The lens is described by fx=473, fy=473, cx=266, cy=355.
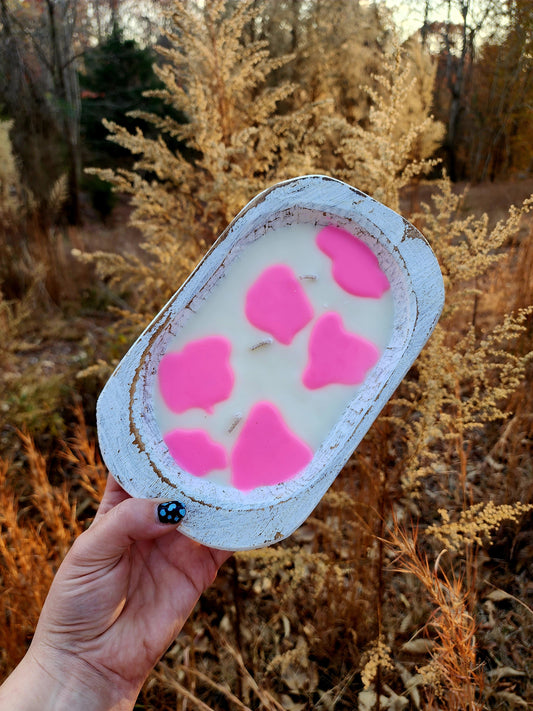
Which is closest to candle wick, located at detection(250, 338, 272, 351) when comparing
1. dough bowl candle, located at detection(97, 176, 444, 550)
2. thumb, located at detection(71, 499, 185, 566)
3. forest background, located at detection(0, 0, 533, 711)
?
dough bowl candle, located at detection(97, 176, 444, 550)

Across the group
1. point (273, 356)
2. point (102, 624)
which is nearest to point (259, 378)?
point (273, 356)

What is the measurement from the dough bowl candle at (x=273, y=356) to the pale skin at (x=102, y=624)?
134 mm

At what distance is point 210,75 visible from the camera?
1914 millimetres

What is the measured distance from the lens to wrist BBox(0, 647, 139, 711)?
929mm

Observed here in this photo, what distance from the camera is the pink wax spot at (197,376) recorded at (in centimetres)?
101

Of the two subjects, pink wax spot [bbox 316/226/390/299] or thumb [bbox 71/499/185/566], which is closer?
thumb [bbox 71/499/185/566]

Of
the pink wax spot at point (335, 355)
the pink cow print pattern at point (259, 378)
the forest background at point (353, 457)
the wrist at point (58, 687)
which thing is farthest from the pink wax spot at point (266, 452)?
the wrist at point (58, 687)

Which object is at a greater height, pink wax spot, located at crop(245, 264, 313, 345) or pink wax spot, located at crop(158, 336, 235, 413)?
pink wax spot, located at crop(245, 264, 313, 345)

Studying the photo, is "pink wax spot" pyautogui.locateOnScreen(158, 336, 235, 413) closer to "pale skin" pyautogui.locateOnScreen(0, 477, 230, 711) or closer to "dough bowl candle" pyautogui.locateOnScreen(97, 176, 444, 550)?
"dough bowl candle" pyautogui.locateOnScreen(97, 176, 444, 550)

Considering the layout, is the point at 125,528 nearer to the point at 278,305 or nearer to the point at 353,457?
the point at 278,305

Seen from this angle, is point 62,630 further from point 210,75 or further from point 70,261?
point 70,261

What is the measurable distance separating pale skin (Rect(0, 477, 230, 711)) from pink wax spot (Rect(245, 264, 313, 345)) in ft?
1.43

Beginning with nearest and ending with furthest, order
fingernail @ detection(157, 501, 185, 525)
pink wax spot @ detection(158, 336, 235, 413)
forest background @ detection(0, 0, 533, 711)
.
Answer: fingernail @ detection(157, 501, 185, 525) < pink wax spot @ detection(158, 336, 235, 413) < forest background @ detection(0, 0, 533, 711)

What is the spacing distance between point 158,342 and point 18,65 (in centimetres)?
707
